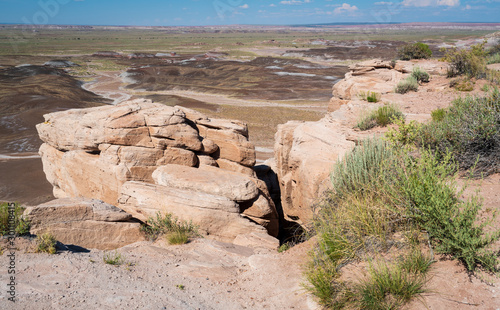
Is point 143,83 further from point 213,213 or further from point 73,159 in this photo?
point 213,213

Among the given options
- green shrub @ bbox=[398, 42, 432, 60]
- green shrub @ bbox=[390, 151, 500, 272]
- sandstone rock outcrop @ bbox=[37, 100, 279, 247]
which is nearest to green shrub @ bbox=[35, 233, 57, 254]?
sandstone rock outcrop @ bbox=[37, 100, 279, 247]

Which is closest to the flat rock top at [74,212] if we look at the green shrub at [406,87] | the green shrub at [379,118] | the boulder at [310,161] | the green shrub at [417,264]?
the boulder at [310,161]

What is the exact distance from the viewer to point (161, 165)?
40.5 feet

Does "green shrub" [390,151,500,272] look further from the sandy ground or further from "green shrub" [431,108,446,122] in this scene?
"green shrub" [431,108,446,122]

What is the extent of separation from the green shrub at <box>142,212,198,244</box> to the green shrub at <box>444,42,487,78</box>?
46.0 feet

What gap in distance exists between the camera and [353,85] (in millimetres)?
18969

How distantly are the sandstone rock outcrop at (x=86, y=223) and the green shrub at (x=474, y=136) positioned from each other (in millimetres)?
7933

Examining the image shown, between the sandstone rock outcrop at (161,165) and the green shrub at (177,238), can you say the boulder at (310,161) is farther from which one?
the green shrub at (177,238)

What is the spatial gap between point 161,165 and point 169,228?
381 cm

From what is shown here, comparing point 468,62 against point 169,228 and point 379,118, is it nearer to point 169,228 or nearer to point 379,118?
point 379,118

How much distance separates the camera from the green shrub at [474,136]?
689 centimetres

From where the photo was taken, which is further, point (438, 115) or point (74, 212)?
point (438, 115)

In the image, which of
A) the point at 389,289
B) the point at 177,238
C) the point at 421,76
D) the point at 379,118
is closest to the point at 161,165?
the point at 177,238

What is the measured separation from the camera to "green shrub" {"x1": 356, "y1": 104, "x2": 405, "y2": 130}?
436 inches
